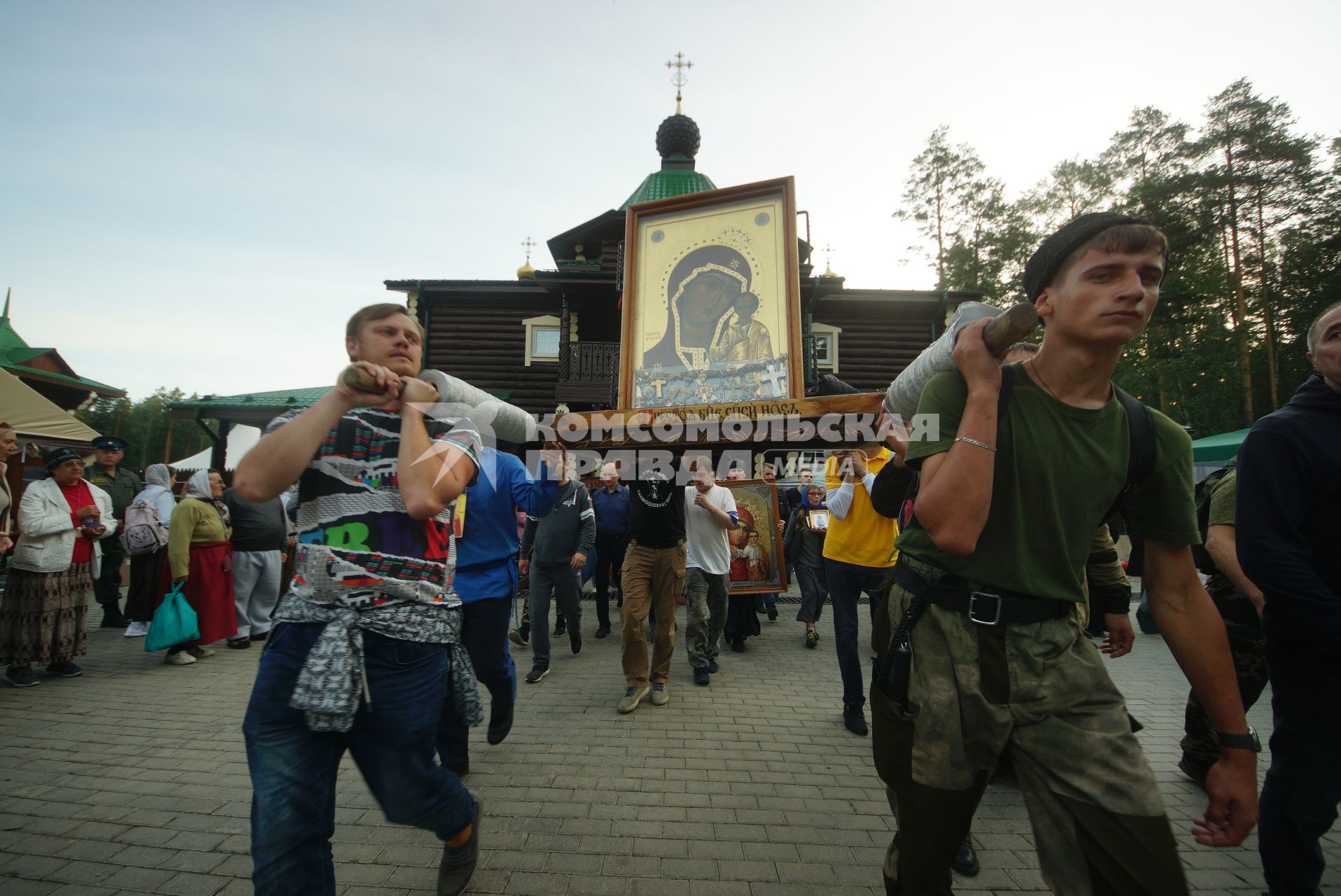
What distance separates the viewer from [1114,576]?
270 centimetres

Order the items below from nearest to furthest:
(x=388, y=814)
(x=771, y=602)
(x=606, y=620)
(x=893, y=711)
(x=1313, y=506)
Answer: (x=893, y=711) → (x=388, y=814) → (x=1313, y=506) → (x=606, y=620) → (x=771, y=602)

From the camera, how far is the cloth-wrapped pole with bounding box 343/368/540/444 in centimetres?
183

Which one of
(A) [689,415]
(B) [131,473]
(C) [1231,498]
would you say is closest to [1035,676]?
(A) [689,415]

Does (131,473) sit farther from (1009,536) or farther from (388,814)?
(1009,536)

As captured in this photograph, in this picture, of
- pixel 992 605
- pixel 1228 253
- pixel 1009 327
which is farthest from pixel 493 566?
pixel 1228 253

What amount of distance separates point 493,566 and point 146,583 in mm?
6331

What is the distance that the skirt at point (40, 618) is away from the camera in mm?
5395

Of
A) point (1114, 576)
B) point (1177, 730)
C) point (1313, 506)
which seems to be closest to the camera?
point (1313, 506)

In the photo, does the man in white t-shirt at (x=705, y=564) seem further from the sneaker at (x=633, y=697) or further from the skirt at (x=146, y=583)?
the skirt at (x=146, y=583)

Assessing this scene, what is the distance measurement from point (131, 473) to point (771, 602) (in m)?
9.29

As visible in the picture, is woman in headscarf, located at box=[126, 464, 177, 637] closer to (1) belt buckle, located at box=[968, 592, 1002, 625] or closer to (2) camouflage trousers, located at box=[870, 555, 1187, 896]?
(2) camouflage trousers, located at box=[870, 555, 1187, 896]

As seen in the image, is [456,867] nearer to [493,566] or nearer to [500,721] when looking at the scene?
[500,721]

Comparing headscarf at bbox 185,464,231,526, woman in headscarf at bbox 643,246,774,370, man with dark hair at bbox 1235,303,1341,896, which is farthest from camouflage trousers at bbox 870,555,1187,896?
headscarf at bbox 185,464,231,526

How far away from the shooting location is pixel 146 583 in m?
7.31
